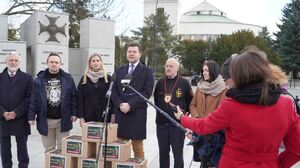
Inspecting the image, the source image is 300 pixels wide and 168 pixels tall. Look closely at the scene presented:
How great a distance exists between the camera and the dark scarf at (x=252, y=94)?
254 centimetres

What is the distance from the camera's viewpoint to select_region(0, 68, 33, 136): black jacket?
5.32m

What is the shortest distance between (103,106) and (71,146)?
0.83 meters

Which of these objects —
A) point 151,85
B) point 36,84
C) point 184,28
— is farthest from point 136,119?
point 184,28

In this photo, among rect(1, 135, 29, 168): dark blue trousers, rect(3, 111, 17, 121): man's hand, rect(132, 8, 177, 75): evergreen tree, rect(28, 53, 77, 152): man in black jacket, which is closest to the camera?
rect(28, 53, 77, 152): man in black jacket

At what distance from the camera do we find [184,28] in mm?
112938

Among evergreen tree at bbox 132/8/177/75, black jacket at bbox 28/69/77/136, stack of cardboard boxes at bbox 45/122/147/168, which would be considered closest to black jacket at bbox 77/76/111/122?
black jacket at bbox 28/69/77/136

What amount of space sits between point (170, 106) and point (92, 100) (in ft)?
3.58

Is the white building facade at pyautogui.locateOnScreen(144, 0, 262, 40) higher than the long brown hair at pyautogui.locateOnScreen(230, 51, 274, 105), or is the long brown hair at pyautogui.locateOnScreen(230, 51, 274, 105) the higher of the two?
the white building facade at pyautogui.locateOnScreen(144, 0, 262, 40)

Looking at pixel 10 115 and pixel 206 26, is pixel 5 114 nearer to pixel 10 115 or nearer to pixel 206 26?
pixel 10 115

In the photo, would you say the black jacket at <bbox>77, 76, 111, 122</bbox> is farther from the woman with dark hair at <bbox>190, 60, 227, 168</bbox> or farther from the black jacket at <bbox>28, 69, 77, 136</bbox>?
the woman with dark hair at <bbox>190, 60, 227, 168</bbox>

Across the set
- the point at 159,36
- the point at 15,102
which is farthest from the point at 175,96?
the point at 159,36

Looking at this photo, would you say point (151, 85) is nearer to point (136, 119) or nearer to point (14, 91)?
point (136, 119)

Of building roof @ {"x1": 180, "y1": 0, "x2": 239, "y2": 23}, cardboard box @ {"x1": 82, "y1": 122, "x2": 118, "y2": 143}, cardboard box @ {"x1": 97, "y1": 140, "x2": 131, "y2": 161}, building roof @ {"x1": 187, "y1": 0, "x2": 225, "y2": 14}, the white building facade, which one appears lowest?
cardboard box @ {"x1": 97, "y1": 140, "x2": 131, "y2": 161}

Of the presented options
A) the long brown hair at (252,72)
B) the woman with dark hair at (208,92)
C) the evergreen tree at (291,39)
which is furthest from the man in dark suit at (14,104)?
the evergreen tree at (291,39)
